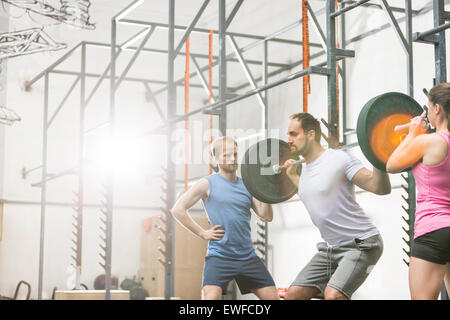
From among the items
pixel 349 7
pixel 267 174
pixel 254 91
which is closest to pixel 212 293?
pixel 267 174

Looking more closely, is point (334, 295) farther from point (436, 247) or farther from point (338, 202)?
point (436, 247)

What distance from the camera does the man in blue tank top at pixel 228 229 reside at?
3.91 metres

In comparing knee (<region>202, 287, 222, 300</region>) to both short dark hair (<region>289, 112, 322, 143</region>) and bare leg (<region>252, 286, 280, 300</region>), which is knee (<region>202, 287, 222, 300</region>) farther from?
short dark hair (<region>289, 112, 322, 143</region>)

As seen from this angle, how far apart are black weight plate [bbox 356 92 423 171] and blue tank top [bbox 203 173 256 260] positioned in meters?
1.26

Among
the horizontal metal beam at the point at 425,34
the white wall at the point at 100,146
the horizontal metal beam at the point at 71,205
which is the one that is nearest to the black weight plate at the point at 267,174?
the horizontal metal beam at the point at 425,34

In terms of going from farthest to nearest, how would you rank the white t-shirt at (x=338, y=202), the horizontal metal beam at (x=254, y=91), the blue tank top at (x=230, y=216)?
1. the blue tank top at (x=230, y=216)
2. the horizontal metal beam at (x=254, y=91)
3. the white t-shirt at (x=338, y=202)

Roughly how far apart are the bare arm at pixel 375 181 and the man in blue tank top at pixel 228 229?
108cm

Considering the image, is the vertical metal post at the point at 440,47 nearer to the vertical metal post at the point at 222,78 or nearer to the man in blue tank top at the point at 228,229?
the man in blue tank top at the point at 228,229

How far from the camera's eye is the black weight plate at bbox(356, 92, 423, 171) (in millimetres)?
2932

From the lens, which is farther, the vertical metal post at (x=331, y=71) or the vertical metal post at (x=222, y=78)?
the vertical metal post at (x=222, y=78)

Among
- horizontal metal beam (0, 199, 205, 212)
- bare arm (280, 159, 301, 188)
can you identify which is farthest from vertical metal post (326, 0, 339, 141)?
horizontal metal beam (0, 199, 205, 212)
